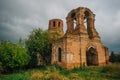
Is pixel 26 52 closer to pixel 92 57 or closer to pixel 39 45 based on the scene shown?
pixel 39 45

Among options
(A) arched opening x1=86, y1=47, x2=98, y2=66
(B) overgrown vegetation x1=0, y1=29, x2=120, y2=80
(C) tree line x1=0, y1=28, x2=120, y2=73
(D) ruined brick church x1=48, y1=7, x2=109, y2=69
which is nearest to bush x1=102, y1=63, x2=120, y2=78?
(B) overgrown vegetation x1=0, y1=29, x2=120, y2=80

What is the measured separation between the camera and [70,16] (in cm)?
2695

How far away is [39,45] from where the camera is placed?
2827 centimetres

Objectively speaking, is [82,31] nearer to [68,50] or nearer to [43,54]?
[68,50]

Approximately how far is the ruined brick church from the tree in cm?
337

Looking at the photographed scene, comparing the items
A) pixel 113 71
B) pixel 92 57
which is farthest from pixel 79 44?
pixel 113 71

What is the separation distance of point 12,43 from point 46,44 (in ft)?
17.9

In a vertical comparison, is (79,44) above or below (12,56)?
above

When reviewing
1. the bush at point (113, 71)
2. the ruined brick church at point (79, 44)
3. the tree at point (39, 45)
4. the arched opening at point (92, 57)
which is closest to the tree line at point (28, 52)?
the tree at point (39, 45)

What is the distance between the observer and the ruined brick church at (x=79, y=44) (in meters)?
22.7

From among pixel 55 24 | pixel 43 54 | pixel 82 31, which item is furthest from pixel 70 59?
pixel 55 24

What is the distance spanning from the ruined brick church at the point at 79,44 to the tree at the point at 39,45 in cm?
337

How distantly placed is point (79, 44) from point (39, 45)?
752 cm

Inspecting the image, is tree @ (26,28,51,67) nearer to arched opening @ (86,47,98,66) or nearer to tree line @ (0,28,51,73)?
tree line @ (0,28,51,73)
